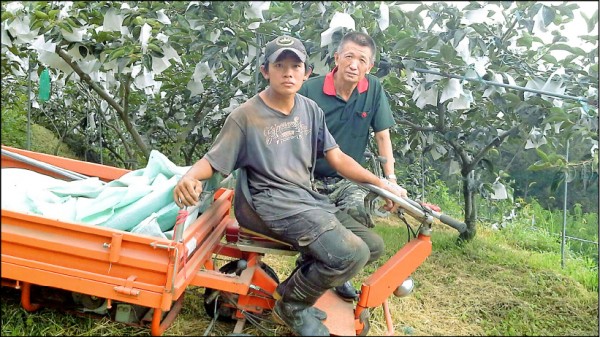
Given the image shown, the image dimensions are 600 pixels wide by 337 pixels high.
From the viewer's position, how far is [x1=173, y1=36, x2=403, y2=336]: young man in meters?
2.60

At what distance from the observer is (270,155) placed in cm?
272

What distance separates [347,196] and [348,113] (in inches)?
20.1

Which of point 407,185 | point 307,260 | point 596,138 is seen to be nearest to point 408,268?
point 307,260

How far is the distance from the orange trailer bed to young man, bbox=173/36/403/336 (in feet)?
0.89

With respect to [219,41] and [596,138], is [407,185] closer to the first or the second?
[596,138]

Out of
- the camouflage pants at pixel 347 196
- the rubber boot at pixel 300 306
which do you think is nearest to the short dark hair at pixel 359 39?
→ the camouflage pants at pixel 347 196

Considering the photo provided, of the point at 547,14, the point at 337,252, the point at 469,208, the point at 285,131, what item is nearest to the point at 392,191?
the point at 337,252

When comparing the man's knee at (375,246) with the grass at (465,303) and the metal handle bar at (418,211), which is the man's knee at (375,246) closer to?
the metal handle bar at (418,211)

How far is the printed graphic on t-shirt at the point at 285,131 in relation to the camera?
2703 millimetres

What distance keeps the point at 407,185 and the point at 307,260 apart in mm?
4511

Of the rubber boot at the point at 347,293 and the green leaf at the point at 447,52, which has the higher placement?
the green leaf at the point at 447,52

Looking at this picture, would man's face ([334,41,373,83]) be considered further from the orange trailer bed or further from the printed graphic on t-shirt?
the orange trailer bed

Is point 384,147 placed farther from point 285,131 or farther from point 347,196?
point 285,131

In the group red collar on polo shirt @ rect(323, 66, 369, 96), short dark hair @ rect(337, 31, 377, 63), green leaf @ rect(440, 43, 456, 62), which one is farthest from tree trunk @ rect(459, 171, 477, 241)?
short dark hair @ rect(337, 31, 377, 63)
